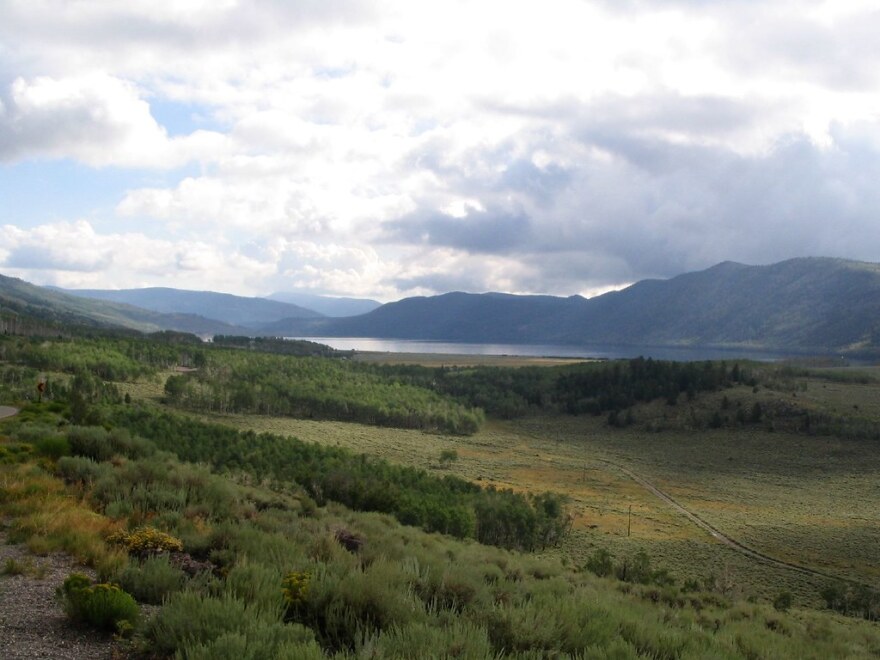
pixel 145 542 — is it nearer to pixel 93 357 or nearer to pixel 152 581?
pixel 152 581

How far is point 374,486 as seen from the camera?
2992cm

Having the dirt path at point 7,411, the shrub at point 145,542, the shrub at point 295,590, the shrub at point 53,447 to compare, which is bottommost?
the dirt path at point 7,411

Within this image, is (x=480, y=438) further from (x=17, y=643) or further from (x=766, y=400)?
(x=17, y=643)

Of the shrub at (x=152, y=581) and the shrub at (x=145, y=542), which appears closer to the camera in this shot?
the shrub at (x=152, y=581)

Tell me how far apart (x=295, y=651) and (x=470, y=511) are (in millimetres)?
31604

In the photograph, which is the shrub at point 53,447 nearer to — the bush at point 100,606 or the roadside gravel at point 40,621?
the roadside gravel at point 40,621

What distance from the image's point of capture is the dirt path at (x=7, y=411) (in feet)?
79.5

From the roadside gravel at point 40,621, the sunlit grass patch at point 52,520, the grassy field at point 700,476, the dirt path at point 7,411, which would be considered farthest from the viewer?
the grassy field at point 700,476

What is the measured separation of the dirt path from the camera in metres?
24.2

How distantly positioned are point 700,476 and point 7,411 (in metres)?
57.9

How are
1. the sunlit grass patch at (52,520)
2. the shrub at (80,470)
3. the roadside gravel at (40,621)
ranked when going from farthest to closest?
the shrub at (80,470) < the sunlit grass patch at (52,520) < the roadside gravel at (40,621)

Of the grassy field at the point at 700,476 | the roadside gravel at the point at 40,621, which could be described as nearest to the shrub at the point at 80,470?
the roadside gravel at the point at 40,621

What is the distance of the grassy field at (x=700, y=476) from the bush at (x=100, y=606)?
75.3 feet

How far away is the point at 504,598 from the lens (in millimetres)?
7785
